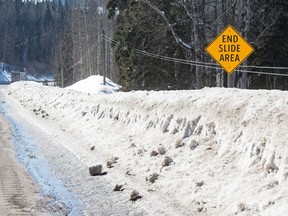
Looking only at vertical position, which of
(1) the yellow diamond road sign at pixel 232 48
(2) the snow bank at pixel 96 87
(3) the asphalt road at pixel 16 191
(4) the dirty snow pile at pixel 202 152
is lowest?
(2) the snow bank at pixel 96 87

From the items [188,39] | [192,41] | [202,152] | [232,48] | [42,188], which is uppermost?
[188,39]

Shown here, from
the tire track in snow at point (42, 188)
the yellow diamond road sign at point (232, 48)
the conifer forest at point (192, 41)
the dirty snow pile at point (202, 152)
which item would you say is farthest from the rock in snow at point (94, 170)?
the conifer forest at point (192, 41)

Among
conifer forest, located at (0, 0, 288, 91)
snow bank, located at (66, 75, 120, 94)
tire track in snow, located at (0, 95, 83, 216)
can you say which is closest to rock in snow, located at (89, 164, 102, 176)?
tire track in snow, located at (0, 95, 83, 216)

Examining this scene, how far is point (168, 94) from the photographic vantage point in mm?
10641

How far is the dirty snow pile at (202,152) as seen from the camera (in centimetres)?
591

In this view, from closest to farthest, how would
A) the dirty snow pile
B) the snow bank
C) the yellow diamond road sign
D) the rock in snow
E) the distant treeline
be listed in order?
the dirty snow pile, the rock in snow, the yellow diamond road sign, the distant treeline, the snow bank

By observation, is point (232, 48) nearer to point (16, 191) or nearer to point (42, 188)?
point (42, 188)

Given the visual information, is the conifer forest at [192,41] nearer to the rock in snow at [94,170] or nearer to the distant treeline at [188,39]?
the distant treeline at [188,39]

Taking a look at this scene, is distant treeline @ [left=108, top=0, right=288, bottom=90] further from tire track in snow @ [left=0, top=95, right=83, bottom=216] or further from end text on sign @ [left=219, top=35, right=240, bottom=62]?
tire track in snow @ [left=0, top=95, right=83, bottom=216]

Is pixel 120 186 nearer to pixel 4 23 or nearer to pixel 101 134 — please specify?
pixel 101 134

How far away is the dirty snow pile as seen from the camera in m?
5.91

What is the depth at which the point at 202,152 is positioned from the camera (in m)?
7.55

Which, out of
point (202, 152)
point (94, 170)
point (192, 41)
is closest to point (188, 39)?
point (192, 41)

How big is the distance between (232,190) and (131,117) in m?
5.40
